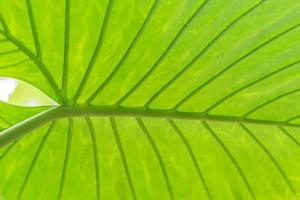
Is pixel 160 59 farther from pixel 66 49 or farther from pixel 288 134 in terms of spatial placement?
pixel 288 134

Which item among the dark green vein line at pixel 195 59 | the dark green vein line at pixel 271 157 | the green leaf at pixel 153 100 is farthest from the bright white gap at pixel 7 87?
the dark green vein line at pixel 271 157

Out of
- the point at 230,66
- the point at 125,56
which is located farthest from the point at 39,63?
the point at 230,66

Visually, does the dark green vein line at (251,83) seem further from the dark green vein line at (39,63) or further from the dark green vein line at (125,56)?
the dark green vein line at (39,63)

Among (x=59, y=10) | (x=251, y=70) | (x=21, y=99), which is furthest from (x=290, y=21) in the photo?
(x=21, y=99)

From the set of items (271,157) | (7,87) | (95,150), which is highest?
(7,87)

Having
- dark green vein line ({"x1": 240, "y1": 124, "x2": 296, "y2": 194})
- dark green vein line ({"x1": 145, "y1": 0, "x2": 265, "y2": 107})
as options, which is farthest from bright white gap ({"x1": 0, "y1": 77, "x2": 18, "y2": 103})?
dark green vein line ({"x1": 240, "y1": 124, "x2": 296, "y2": 194})

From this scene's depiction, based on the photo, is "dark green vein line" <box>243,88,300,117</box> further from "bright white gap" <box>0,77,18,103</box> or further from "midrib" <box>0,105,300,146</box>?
"bright white gap" <box>0,77,18,103</box>

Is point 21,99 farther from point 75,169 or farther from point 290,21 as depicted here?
point 290,21
